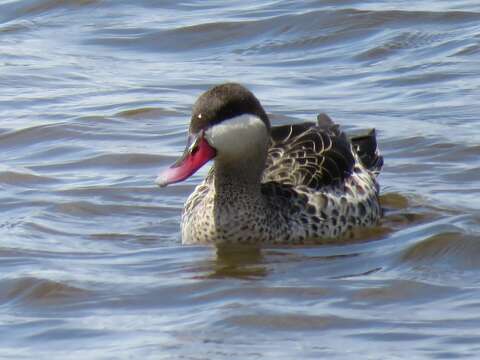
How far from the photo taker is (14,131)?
554 inches

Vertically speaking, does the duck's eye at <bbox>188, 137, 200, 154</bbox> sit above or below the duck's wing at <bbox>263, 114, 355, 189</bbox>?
above

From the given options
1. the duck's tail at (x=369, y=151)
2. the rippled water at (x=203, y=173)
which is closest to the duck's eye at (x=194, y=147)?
the rippled water at (x=203, y=173)

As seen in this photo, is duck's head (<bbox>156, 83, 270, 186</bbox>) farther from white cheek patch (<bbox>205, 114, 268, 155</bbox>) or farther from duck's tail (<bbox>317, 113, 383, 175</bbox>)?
duck's tail (<bbox>317, 113, 383, 175</bbox>)

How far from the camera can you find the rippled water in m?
8.78

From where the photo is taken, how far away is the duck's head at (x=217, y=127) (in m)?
10.2

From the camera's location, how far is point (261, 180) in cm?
1115

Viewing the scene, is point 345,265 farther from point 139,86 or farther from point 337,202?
point 139,86

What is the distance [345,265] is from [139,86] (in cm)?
600

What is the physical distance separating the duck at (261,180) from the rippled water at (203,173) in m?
0.18

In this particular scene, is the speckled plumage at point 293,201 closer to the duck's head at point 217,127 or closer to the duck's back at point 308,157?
the duck's back at point 308,157

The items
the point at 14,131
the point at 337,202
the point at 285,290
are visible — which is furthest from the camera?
the point at 14,131

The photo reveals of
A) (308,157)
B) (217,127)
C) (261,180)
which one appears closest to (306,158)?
(308,157)

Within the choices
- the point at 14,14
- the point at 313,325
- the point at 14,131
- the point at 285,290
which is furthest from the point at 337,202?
the point at 14,14

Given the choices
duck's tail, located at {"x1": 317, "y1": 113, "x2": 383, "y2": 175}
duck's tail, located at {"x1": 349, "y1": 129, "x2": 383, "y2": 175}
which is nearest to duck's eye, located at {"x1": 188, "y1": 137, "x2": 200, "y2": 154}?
duck's tail, located at {"x1": 317, "y1": 113, "x2": 383, "y2": 175}
